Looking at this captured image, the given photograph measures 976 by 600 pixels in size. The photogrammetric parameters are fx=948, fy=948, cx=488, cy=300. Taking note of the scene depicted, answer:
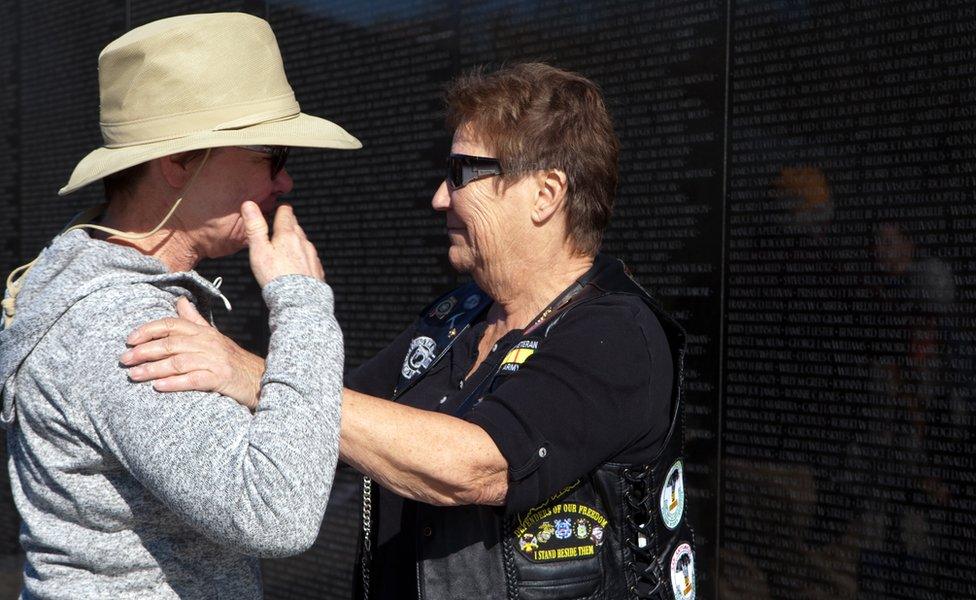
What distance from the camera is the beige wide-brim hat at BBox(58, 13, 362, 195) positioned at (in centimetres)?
170

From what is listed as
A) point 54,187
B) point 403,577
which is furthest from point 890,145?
point 54,187

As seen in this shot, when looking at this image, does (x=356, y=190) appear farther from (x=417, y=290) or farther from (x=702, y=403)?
(x=702, y=403)

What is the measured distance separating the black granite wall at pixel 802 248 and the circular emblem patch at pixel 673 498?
82cm

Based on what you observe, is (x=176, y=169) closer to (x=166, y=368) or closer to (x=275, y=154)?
(x=275, y=154)

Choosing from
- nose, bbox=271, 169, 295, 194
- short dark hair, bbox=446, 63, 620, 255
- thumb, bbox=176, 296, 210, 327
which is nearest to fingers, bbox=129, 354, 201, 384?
thumb, bbox=176, 296, 210, 327

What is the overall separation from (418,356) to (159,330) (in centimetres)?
93

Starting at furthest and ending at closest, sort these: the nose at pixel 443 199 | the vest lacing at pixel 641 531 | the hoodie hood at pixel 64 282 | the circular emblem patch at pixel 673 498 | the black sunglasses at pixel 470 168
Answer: the nose at pixel 443 199 < the black sunglasses at pixel 470 168 < the circular emblem patch at pixel 673 498 < the vest lacing at pixel 641 531 < the hoodie hood at pixel 64 282

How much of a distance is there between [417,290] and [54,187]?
288 cm

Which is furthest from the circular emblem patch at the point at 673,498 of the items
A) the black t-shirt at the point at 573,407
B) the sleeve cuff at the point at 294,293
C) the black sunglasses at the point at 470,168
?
the sleeve cuff at the point at 294,293

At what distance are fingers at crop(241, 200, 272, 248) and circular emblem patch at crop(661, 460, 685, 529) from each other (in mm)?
990

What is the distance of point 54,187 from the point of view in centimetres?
565

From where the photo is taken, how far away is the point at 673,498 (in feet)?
6.87

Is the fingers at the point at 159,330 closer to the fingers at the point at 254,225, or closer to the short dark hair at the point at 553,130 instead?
the fingers at the point at 254,225

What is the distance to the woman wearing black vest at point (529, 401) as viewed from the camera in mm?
1762
